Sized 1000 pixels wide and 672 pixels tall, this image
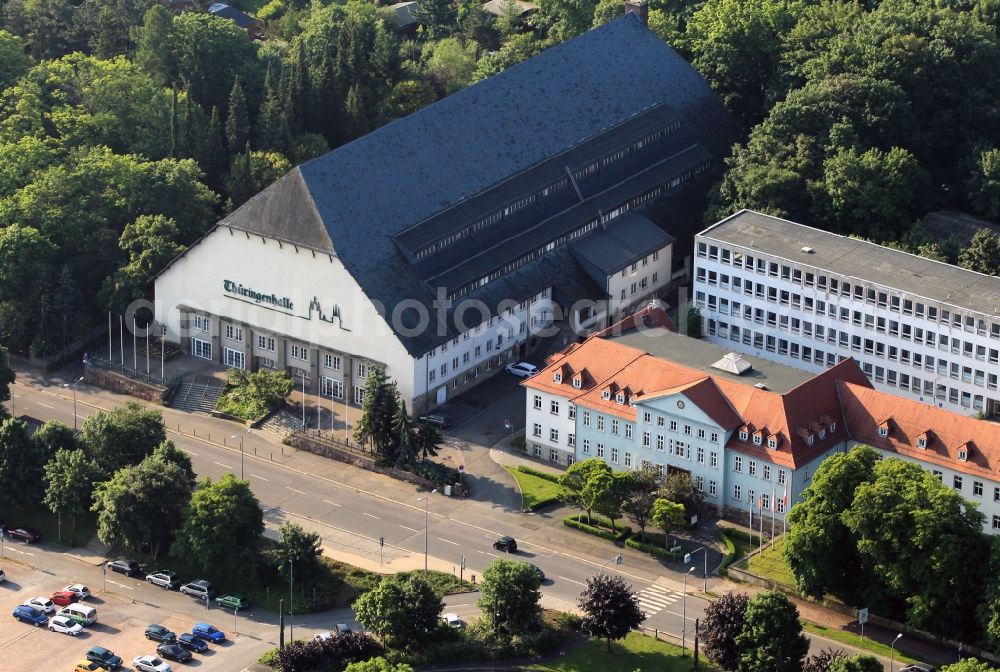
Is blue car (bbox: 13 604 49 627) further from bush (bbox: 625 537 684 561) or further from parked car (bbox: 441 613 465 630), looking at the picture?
bush (bbox: 625 537 684 561)

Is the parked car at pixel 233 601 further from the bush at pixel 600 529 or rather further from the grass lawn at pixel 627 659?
the bush at pixel 600 529

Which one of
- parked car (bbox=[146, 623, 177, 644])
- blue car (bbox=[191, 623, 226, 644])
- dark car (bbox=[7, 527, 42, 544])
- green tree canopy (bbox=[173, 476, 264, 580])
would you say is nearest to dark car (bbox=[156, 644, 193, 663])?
parked car (bbox=[146, 623, 177, 644])

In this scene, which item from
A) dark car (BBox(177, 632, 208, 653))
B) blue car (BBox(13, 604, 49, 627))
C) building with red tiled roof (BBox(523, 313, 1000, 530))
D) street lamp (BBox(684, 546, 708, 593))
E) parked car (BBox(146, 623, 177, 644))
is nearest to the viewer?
dark car (BBox(177, 632, 208, 653))

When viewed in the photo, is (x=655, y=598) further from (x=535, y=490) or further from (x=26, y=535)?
(x=26, y=535)

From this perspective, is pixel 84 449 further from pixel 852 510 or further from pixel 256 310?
pixel 852 510

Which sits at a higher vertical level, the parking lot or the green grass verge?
the green grass verge

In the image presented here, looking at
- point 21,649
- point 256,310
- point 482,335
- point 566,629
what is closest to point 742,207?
point 482,335

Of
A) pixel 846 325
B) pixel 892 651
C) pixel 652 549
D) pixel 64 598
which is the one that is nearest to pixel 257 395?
pixel 64 598

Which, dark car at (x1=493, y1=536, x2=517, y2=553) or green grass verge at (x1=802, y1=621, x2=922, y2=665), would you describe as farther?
dark car at (x1=493, y1=536, x2=517, y2=553)
